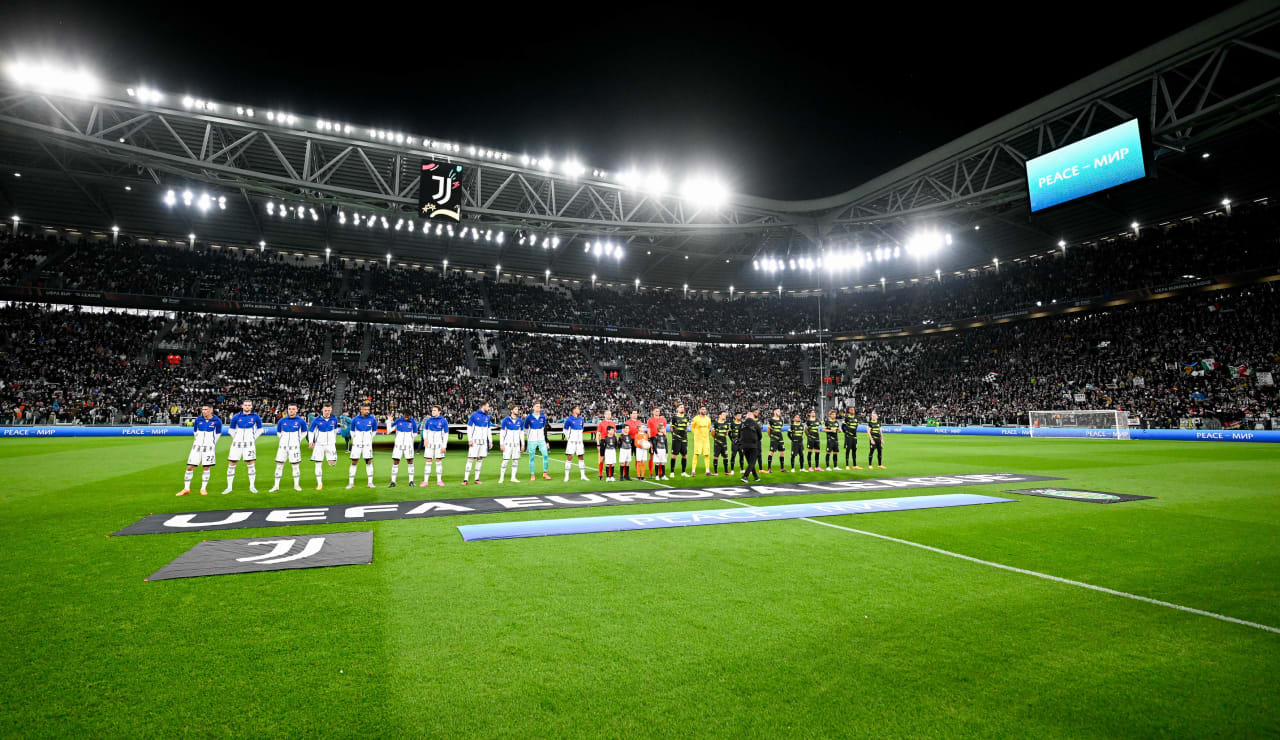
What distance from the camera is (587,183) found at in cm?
2784

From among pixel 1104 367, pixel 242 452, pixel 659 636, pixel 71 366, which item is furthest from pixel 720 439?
pixel 71 366

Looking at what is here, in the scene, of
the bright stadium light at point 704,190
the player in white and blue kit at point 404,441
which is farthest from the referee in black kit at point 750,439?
the bright stadium light at point 704,190

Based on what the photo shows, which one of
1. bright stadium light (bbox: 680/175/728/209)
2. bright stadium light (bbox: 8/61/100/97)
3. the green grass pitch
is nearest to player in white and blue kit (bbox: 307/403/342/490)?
the green grass pitch

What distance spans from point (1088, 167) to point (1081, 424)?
17429 millimetres

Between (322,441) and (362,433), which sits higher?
(362,433)

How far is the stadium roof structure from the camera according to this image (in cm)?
2053

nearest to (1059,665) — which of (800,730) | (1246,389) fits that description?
(800,730)

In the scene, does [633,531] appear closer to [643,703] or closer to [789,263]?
[643,703]

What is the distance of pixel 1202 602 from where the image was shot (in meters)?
4.96

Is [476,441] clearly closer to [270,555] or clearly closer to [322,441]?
[322,441]

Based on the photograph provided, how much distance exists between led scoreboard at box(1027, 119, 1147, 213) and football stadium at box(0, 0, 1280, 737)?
11 cm

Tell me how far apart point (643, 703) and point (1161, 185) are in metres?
45.5

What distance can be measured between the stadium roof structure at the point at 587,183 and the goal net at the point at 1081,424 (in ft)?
38.5

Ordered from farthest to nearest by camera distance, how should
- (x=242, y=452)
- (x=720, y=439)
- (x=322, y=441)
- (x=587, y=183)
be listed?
1. (x=587, y=183)
2. (x=720, y=439)
3. (x=322, y=441)
4. (x=242, y=452)
